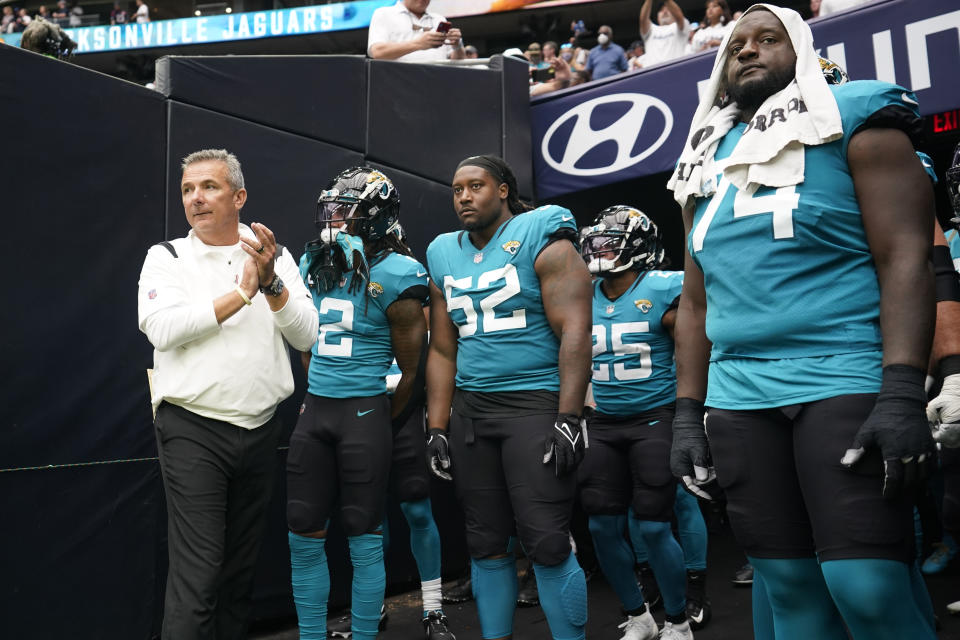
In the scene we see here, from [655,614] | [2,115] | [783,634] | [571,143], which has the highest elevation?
[571,143]

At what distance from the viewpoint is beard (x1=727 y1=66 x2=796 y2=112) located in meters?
2.24

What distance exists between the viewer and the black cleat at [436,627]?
4.39 m

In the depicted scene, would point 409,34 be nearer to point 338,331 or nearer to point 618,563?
point 338,331

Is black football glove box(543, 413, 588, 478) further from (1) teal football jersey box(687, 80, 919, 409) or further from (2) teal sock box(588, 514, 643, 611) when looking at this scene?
(2) teal sock box(588, 514, 643, 611)

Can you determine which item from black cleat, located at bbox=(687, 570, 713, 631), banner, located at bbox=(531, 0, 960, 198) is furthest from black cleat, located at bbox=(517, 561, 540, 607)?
banner, located at bbox=(531, 0, 960, 198)

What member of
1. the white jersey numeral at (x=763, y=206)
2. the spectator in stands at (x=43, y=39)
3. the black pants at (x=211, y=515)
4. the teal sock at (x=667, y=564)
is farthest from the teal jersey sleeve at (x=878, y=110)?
the spectator in stands at (x=43, y=39)

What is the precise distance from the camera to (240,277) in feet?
11.0

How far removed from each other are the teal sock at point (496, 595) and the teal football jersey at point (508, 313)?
0.69m

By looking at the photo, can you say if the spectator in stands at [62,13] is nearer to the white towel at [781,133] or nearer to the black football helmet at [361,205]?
the black football helmet at [361,205]

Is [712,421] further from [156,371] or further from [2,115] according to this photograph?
[2,115]

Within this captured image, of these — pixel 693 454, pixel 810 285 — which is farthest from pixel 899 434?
pixel 693 454

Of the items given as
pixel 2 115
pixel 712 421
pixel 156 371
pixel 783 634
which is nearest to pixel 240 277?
pixel 156 371

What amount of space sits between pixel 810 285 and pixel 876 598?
0.72 m

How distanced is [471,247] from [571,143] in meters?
3.12
